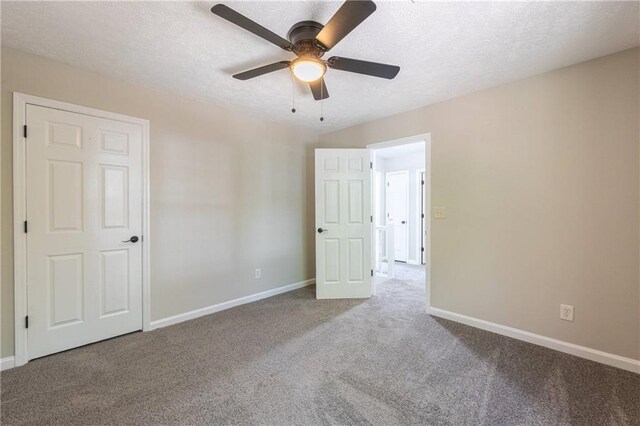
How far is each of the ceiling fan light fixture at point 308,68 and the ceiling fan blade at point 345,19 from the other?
0.39 feet

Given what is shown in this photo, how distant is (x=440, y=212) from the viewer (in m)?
3.03

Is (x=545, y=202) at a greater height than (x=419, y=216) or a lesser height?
greater

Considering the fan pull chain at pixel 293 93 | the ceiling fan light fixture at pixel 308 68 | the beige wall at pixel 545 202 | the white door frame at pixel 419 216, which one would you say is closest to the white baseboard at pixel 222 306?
the beige wall at pixel 545 202

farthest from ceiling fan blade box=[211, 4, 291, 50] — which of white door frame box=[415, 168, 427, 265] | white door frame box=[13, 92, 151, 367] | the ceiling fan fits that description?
white door frame box=[415, 168, 427, 265]

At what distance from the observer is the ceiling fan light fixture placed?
176 centimetres

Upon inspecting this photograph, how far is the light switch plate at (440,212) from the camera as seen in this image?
3.00 metres

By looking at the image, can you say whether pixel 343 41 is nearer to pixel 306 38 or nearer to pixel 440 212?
pixel 306 38

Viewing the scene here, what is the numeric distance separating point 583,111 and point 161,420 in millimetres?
3681

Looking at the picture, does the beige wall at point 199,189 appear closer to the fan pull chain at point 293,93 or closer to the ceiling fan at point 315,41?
the fan pull chain at point 293,93

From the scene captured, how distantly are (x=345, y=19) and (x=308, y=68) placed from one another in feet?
1.50

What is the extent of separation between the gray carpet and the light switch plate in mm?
1145

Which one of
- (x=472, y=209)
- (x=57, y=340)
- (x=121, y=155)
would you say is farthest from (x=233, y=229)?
(x=472, y=209)

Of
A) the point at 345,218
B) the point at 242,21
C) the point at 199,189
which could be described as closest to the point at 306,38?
the point at 242,21

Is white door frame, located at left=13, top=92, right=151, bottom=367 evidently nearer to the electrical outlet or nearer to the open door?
the open door
